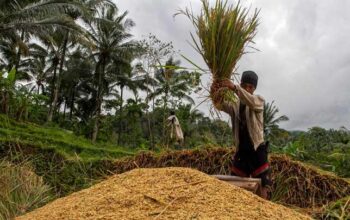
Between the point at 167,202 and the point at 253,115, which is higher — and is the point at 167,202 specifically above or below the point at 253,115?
below

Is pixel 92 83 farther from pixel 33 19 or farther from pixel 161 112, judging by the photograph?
pixel 33 19

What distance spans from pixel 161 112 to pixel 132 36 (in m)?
6.10

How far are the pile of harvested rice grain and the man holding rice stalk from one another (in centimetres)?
78

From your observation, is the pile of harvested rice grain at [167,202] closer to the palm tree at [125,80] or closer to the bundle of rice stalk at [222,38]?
the bundle of rice stalk at [222,38]

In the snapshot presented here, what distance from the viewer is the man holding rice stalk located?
323cm

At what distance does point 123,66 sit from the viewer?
1104 inches

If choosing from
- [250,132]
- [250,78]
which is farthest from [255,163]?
[250,78]

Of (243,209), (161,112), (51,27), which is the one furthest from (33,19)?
→ (161,112)

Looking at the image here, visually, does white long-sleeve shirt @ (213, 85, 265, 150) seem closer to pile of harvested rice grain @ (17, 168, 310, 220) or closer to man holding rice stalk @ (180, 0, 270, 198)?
man holding rice stalk @ (180, 0, 270, 198)

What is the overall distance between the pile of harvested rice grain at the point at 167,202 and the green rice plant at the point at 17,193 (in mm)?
574

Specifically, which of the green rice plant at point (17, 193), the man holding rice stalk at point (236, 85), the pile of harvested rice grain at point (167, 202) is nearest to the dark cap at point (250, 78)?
the man holding rice stalk at point (236, 85)

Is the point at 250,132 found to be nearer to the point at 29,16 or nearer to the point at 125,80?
the point at 29,16

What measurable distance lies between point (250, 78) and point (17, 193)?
5.82 ft

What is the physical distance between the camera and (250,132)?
3500mm
